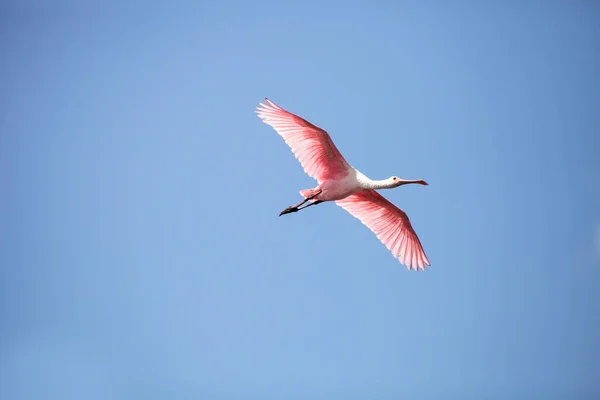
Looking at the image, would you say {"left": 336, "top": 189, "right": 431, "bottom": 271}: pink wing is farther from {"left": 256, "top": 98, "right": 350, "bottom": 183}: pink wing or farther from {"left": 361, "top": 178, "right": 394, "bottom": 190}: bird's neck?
{"left": 256, "top": 98, "right": 350, "bottom": 183}: pink wing

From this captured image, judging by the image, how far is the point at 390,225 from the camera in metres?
13.5

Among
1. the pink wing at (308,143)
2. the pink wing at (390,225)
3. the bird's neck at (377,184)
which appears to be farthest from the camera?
the pink wing at (390,225)

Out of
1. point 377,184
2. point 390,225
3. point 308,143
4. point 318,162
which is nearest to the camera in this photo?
point 308,143

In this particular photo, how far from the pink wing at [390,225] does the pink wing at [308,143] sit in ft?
4.64

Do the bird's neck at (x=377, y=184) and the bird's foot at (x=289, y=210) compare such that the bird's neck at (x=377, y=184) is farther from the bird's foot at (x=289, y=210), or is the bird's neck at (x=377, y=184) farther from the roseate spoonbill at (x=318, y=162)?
the bird's foot at (x=289, y=210)

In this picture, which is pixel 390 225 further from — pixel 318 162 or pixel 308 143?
pixel 308 143

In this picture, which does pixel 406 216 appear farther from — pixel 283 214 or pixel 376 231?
pixel 283 214

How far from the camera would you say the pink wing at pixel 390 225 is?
13.3 metres

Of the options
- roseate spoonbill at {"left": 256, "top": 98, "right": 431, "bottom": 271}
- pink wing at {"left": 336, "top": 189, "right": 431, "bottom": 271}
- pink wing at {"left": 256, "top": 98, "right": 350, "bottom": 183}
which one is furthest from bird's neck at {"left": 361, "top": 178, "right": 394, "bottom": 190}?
pink wing at {"left": 336, "top": 189, "right": 431, "bottom": 271}

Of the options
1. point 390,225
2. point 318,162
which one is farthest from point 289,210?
point 390,225

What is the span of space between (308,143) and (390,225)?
239cm

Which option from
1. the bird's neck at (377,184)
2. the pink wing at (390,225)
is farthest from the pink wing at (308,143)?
the pink wing at (390,225)

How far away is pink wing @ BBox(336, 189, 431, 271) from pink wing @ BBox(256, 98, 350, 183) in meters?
1.41

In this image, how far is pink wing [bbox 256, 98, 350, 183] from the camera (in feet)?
38.3
